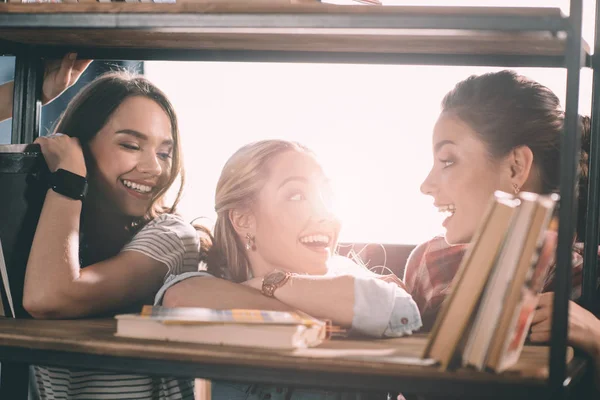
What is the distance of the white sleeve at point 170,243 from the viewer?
1.48m

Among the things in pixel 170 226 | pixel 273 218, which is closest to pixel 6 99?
pixel 170 226

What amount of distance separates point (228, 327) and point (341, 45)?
70cm

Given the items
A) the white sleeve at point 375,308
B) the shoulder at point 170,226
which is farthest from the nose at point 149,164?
the white sleeve at point 375,308

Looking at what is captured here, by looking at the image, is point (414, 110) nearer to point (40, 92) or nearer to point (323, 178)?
point (323, 178)

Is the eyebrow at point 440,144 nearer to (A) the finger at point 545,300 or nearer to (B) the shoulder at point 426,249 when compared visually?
(B) the shoulder at point 426,249

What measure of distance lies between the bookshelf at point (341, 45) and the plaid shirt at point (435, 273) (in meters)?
0.09

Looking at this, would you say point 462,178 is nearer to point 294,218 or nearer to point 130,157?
point 294,218

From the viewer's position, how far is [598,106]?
1422mm

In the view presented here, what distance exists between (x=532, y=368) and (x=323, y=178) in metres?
0.67

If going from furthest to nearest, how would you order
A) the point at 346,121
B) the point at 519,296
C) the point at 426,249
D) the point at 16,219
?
the point at 346,121 < the point at 426,249 < the point at 16,219 < the point at 519,296

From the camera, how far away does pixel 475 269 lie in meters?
0.99

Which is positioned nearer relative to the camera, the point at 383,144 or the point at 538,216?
the point at 538,216

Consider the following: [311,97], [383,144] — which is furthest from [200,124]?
[383,144]

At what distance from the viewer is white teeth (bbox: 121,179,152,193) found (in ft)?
5.31
